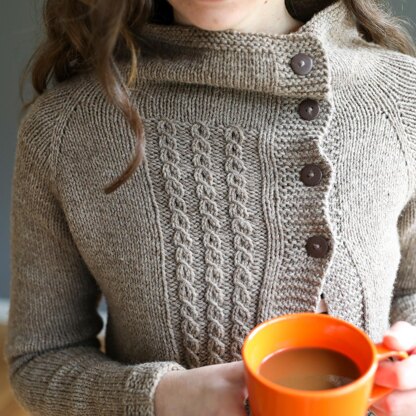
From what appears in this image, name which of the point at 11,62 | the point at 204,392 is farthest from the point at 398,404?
the point at 11,62

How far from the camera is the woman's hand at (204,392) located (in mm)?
579

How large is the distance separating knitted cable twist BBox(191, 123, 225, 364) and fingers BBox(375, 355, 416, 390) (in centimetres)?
23

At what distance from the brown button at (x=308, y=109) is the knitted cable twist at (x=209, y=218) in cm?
11

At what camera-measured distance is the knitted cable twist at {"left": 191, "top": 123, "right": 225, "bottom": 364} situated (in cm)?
70

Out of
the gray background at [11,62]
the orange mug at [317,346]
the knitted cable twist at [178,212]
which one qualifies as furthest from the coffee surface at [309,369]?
the gray background at [11,62]

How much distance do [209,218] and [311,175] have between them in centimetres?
13

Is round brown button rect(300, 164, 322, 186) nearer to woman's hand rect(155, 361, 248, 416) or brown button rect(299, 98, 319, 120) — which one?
brown button rect(299, 98, 319, 120)

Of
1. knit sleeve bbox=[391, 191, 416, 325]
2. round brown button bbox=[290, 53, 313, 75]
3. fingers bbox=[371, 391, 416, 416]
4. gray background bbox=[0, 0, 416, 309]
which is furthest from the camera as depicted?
gray background bbox=[0, 0, 416, 309]

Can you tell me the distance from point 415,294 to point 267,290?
0.32 metres

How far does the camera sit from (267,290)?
70 centimetres

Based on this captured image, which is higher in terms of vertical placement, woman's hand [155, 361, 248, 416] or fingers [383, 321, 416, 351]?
fingers [383, 321, 416, 351]

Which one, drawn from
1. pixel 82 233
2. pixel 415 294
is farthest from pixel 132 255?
pixel 415 294

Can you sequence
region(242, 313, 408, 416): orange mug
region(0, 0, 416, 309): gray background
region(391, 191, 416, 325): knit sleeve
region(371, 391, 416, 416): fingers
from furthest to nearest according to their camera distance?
region(0, 0, 416, 309): gray background
region(391, 191, 416, 325): knit sleeve
region(371, 391, 416, 416): fingers
region(242, 313, 408, 416): orange mug

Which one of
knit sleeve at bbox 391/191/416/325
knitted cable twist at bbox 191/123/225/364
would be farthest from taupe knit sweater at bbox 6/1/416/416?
knit sleeve at bbox 391/191/416/325
